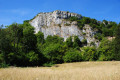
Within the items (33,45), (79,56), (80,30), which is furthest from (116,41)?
(80,30)

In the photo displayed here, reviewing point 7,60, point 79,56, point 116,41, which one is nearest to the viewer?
point 7,60

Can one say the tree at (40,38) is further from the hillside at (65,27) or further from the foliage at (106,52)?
the foliage at (106,52)

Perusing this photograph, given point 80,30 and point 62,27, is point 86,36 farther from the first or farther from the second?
point 62,27

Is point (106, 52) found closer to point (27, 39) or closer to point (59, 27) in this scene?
point (27, 39)

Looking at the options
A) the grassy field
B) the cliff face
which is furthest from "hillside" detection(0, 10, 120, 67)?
the grassy field

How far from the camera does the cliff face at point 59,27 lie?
81812mm

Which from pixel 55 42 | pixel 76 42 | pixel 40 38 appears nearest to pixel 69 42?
pixel 76 42

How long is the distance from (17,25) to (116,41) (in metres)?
35.5

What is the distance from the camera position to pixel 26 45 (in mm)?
29297

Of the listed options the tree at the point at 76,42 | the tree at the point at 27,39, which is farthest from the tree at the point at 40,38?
the tree at the point at 27,39

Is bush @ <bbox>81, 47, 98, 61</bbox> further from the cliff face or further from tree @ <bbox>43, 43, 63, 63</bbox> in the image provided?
the cliff face

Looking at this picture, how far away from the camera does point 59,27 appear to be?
84.5 m

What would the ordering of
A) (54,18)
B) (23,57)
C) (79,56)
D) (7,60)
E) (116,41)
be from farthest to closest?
(54,18) → (79,56) → (116,41) → (23,57) → (7,60)

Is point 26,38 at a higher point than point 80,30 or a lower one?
lower
